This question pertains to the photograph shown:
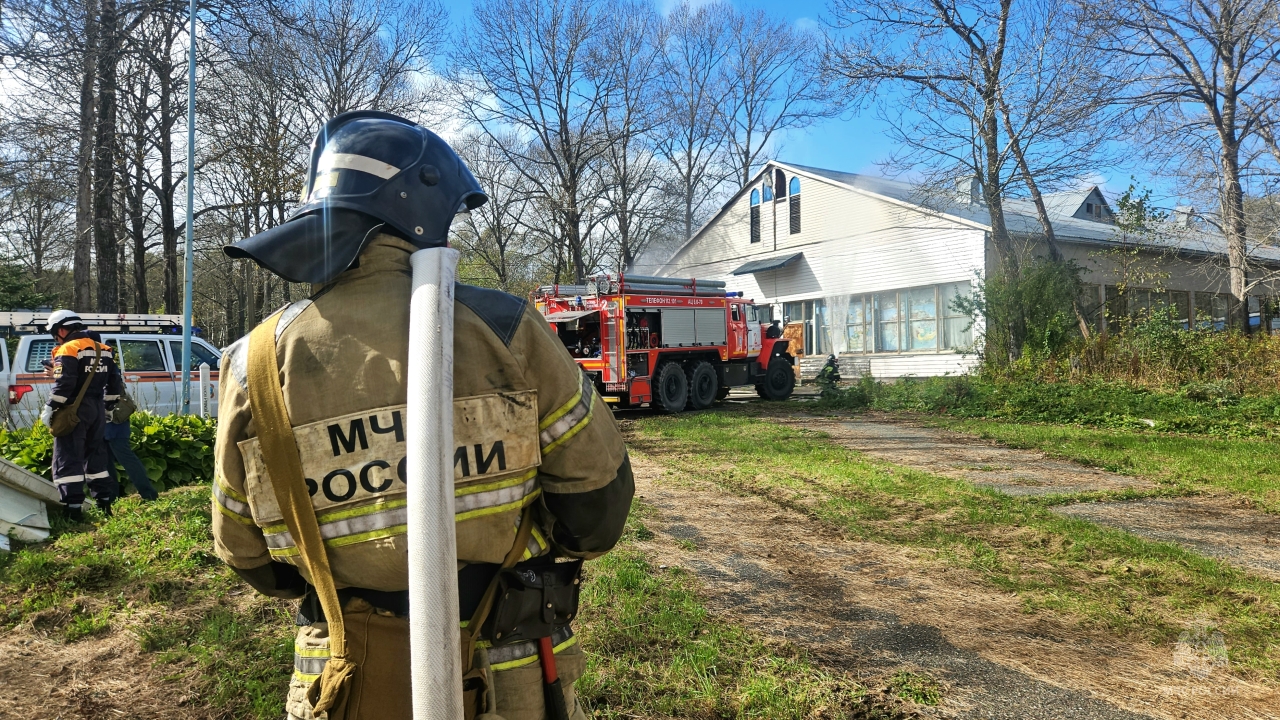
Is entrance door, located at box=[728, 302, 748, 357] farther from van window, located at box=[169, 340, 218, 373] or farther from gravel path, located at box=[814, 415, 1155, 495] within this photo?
van window, located at box=[169, 340, 218, 373]

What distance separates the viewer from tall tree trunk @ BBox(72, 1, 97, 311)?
11586mm

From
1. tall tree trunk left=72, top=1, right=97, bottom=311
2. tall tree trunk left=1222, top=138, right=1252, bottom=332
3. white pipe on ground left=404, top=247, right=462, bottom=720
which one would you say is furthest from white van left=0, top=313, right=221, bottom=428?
tall tree trunk left=1222, top=138, right=1252, bottom=332

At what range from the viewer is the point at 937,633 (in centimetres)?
385

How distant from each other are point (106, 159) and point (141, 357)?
6457 millimetres

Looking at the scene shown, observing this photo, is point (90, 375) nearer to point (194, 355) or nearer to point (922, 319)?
point (194, 355)

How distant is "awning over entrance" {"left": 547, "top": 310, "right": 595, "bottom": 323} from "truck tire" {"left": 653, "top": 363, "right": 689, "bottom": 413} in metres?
1.83

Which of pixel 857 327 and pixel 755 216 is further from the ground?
pixel 755 216

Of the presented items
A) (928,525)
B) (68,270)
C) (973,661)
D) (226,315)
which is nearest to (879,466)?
(928,525)

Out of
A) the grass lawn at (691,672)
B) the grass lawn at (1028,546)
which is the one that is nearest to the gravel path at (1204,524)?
the grass lawn at (1028,546)

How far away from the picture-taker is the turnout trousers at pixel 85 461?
649cm

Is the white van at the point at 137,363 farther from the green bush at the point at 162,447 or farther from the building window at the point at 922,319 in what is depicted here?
the building window at the point at 922,319

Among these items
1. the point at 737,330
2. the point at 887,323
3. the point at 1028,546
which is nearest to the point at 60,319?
the point at 1028,546

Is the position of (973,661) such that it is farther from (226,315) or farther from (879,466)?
(226,315)

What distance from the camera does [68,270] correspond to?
34.6 metres
